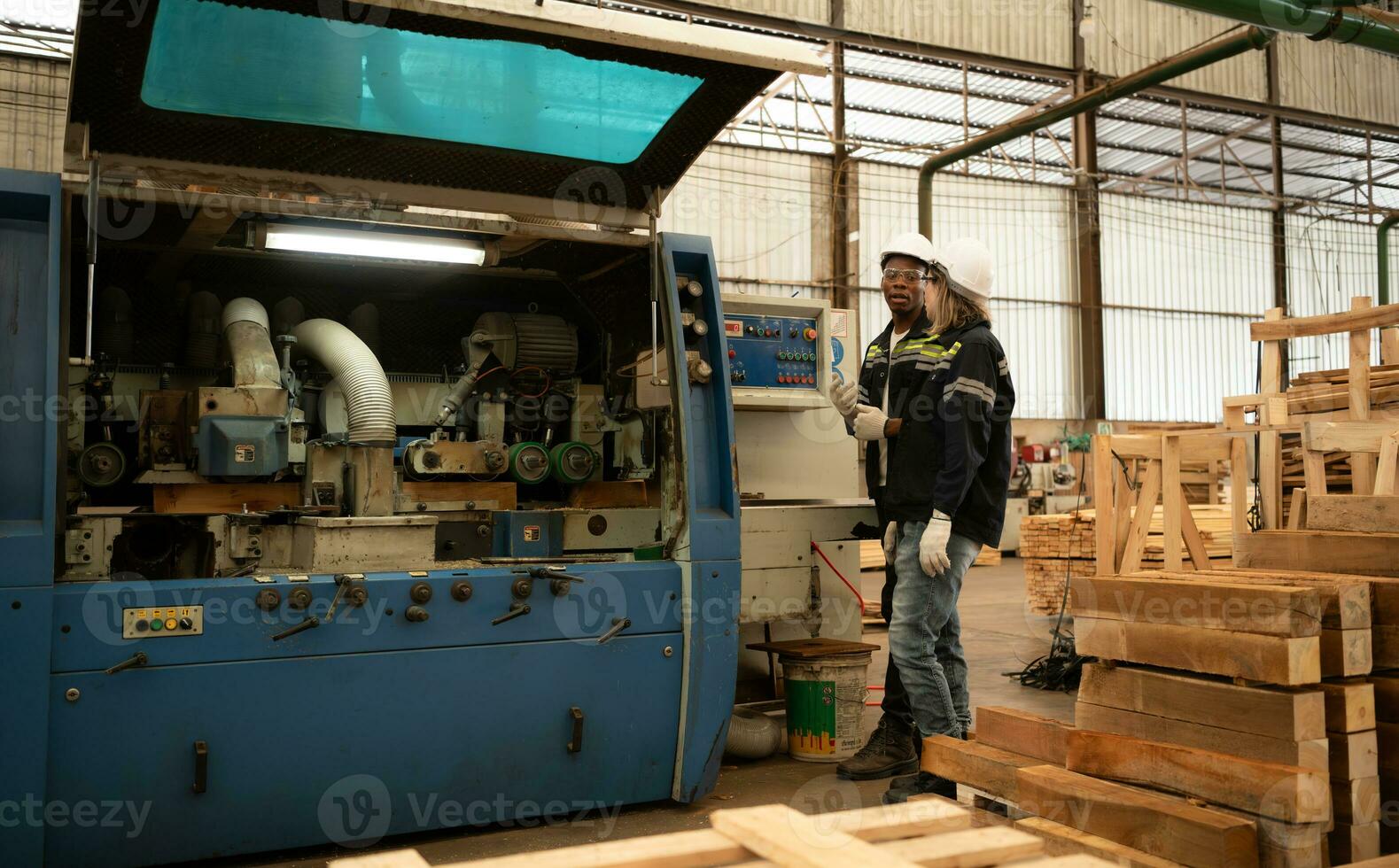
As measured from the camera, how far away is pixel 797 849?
1.43 metres

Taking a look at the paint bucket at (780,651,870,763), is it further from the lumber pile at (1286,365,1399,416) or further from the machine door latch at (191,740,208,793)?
the lumber pile at (1286,365,1399,416)

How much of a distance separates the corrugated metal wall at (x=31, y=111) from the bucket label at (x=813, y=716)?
8.56 meters

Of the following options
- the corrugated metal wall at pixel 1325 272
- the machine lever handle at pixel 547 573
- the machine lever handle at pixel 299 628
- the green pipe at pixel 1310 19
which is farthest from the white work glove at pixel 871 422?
the corrugated metal wall at pixel 1325 272

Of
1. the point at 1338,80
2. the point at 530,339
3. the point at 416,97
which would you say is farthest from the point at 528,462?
the point at 1338,80

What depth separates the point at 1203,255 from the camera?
1575cm

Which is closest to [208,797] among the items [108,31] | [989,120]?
[108,31]

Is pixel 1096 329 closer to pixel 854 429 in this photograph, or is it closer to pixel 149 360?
pixel 854 429

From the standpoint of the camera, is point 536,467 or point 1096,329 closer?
point 536,467

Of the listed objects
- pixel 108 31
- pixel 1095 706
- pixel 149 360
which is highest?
pixel 108 31

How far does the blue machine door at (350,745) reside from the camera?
2.64 m

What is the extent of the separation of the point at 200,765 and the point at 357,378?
3.68 ft

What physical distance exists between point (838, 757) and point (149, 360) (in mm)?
2669

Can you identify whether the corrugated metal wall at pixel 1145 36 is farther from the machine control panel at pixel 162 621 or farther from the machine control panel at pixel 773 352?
the machine control panel at pixel 162 621

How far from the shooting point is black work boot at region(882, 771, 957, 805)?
126 inches
